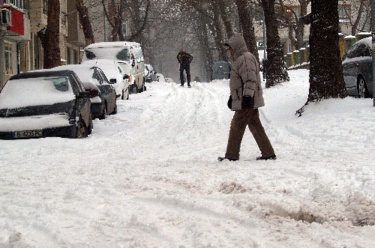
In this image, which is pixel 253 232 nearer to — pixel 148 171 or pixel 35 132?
pixel 148 171

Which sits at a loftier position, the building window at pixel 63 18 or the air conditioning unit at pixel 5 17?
the building window at pixel 63 18

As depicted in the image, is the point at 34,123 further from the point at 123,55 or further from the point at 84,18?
the point at 84,18

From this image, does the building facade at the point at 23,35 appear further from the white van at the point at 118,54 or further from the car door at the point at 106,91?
the car door at the point at 106,91

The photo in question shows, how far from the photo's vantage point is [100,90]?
16.2 m

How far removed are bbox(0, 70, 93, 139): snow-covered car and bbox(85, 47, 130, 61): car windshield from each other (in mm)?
13193

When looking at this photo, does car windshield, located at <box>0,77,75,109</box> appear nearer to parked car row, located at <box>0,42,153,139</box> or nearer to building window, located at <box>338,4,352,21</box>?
parked car row, located at <box>0,42,153,139</box>

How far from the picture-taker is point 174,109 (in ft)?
58.3

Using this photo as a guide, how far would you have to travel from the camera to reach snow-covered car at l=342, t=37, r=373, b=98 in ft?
46.9

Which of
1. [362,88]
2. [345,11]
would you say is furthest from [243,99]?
[345,11]

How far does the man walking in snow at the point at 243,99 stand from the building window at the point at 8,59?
1108 inches

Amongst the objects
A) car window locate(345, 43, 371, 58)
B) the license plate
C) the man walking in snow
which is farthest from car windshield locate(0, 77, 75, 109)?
car window locate(345, 43, 371, 58)

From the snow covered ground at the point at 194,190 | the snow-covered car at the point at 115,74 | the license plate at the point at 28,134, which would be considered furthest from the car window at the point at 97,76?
the license plate at the point at 28,134

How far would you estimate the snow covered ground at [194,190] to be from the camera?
14.8ft

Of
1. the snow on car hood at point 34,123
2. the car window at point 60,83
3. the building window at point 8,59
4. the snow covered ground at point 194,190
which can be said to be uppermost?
the building window at point 8,59
